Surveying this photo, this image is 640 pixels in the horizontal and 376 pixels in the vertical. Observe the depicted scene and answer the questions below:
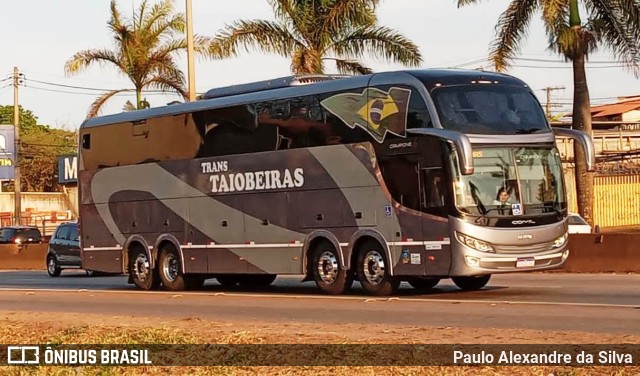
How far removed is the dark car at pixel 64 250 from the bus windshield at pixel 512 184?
791 inches

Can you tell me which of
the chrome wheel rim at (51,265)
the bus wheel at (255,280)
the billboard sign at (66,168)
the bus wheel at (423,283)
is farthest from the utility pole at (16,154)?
the bus wheel at (423,283)

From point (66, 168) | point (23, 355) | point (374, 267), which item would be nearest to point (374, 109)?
point (374, 267)

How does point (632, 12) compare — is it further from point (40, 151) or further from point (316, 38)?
point (40, 151)

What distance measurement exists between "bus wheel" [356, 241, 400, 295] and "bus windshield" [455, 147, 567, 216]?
204 centimetres

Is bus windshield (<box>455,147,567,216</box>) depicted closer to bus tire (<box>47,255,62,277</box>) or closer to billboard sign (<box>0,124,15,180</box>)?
bus tire (<box>47,255,62,277</box>)

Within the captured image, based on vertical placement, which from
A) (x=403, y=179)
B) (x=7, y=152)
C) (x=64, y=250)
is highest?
(x=7, y=152)

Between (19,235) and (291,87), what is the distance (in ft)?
97.3

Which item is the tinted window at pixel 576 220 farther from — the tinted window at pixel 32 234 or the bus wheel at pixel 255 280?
the tinted window at pixel 32 234

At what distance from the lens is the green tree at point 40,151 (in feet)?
351

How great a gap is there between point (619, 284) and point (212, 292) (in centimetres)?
812

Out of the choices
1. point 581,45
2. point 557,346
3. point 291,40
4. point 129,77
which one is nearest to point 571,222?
point 581,45

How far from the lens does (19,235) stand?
51.2m

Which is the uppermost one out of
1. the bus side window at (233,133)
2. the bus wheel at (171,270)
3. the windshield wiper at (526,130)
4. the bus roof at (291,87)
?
the bus roof at (291,87)

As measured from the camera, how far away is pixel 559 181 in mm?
21844
